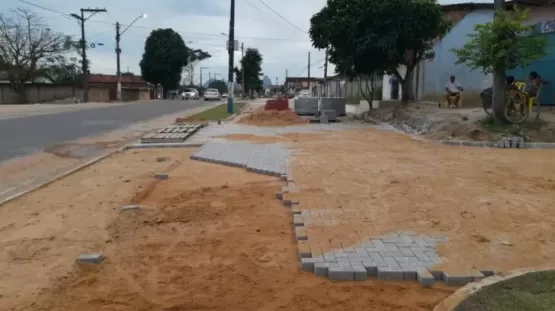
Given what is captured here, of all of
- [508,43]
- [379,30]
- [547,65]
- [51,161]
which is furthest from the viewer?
[379,30]

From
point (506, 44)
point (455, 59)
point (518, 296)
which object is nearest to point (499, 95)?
point (506, 44)

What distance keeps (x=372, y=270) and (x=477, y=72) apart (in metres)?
22.1

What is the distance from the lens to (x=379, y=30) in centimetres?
2158

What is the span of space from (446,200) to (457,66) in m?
20.0

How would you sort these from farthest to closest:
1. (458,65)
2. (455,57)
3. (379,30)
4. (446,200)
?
1. (455,57)
2. (458,65)
3. (379,30)
4. (446,200)

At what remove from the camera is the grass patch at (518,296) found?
3354 millimetres

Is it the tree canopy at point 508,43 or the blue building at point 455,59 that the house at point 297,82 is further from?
the tree canopy at point 508,43

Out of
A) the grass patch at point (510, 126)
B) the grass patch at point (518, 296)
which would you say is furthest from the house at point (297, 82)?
the grass patch at point (518, 296)

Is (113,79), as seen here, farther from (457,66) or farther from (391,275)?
(391,275)

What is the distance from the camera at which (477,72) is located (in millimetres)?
24078

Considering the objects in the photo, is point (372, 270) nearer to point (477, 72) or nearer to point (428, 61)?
point (477, 72)

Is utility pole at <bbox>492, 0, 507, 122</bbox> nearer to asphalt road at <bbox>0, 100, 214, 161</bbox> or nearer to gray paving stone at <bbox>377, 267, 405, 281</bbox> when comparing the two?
gray paving stone at <bbox>377, 267, 405, 281</bbox>

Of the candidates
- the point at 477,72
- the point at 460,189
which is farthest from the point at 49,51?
the point at 460,189

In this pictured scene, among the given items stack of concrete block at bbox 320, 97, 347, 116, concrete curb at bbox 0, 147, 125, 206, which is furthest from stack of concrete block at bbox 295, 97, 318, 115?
concrete curb at bbox 0, 147, 125, 206
